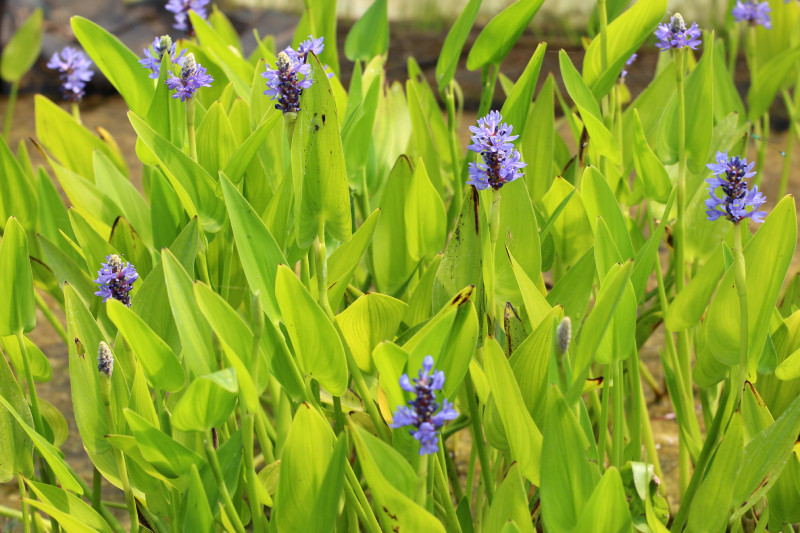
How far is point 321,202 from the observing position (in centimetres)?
73

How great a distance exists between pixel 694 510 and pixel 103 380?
477 mm

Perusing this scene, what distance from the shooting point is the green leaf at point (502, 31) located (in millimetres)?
917

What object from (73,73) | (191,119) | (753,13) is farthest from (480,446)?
(753,13)

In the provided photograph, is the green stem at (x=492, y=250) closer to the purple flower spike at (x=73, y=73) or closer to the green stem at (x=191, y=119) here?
the green stem at (x=191, y=119)

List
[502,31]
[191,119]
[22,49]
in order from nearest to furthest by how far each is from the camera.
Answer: [191,119]
[502,31]
[22,49]

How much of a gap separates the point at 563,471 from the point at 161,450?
0.97ft

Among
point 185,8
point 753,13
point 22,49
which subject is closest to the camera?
point 185,8

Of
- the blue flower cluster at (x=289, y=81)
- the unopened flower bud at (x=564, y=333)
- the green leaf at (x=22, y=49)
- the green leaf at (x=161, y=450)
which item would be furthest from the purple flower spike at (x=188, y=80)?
the green leaf at (x=22, y=49)

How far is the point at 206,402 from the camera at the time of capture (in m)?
0.60

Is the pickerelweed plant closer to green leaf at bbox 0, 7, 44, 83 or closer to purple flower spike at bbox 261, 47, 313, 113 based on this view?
purple flower spike at bbox 261, 47, 313, 113

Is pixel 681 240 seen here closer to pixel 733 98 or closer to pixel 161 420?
pixel 733 98

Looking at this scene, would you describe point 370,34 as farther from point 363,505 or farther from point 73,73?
point 363,505

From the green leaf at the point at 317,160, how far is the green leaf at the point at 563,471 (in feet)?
0.86

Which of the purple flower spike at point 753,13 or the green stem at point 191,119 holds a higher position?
the purple flower spike at point 753,13
